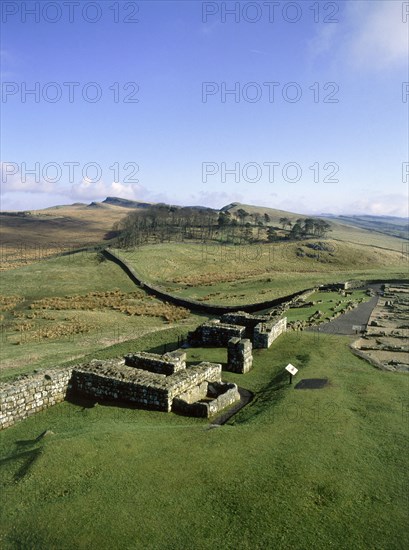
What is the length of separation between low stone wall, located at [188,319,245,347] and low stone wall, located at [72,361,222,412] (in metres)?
6.35

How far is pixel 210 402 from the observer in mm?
15758

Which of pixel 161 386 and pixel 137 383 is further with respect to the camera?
pixel 137 383

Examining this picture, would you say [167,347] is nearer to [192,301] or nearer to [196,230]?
[192,301]

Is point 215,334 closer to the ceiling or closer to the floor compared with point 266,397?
closer to the ceiling

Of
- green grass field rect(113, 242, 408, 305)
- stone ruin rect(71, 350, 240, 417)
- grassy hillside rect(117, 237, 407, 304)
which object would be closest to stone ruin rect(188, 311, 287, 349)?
stone ruin rect(71, 350, 240, 417)

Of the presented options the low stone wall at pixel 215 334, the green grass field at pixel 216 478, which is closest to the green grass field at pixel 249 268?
the low stone wall at pixel 215 334

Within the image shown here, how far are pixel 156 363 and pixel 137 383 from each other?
305 centimetres

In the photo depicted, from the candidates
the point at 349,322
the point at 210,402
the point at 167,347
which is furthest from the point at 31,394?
the point at 349,322

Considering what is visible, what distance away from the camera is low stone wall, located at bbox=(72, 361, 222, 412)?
16.0 meters

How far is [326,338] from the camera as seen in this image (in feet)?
81.9

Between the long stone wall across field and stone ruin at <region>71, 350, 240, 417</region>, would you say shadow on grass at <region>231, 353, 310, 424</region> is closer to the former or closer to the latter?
stone ruin at <region>71, 350, 240, 417</region>

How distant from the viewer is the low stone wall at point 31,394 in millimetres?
15453

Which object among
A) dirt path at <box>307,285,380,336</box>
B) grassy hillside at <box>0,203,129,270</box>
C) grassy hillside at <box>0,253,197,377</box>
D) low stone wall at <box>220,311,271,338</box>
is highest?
grassy hillside at <box>0,203,129,270</box>

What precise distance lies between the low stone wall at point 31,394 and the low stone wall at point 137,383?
0.67m
